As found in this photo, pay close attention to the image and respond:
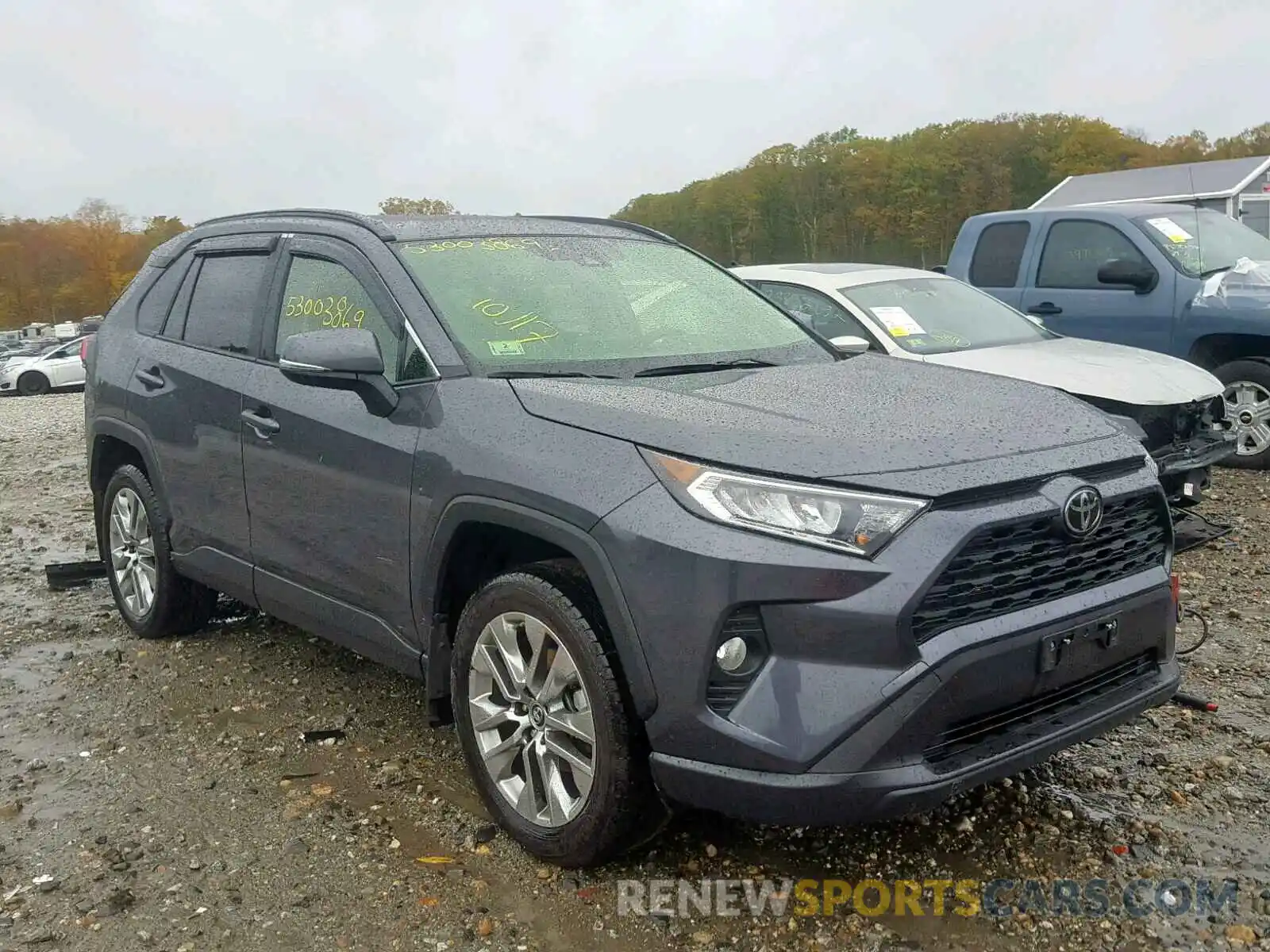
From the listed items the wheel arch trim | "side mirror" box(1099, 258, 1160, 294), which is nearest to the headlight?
the wheel arch trim

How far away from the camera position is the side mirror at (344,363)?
3398 mm

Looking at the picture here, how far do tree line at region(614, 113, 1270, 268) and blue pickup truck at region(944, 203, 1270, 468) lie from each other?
1417 inches

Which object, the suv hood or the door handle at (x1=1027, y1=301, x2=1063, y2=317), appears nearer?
the suv hood

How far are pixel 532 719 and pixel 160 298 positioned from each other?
2.98 metres

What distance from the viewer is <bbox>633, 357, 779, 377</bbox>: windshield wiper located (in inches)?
140

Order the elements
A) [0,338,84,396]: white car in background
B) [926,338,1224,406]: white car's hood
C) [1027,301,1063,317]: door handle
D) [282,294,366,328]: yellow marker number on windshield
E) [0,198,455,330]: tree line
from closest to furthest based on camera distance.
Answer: [282,294,366,328]: yellow marker number on windshield, [926,338,1224,406]: white car's hood, [1027,301,1063,317]: door handle, [0,338,84,396]: white car in background, [0,198,455,330]: tree line

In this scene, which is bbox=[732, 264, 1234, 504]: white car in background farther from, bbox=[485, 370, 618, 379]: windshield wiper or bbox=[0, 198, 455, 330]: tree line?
bbox=[0, 198, 455, 330]: tree line

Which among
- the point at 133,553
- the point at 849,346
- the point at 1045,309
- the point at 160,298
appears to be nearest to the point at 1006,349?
the point at 1045,309

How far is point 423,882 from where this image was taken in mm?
3131

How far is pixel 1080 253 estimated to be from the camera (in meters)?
8.62

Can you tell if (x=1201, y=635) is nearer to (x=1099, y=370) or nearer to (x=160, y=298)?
(x=1099, y=370)

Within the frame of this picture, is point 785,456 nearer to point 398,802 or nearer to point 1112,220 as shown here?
point 398,802

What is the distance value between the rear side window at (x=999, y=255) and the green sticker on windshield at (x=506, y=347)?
20.9 ft

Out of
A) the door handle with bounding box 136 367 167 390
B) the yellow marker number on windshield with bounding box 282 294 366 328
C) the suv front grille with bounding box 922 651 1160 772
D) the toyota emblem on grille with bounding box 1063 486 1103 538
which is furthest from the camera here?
the door handle with bounding box 136 367 167 390
